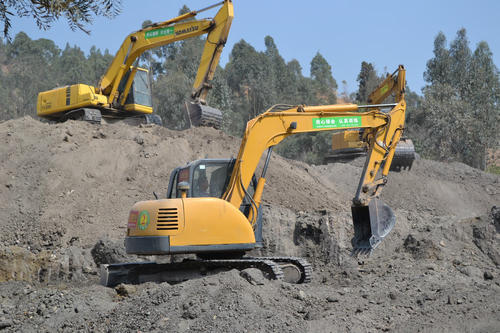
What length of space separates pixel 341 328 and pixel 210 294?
5.24ft

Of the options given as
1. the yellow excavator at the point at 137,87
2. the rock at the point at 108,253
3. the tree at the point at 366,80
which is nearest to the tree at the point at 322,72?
the tree at the point at 366,80

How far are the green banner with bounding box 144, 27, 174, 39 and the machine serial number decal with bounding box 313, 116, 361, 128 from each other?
8876 millimetres

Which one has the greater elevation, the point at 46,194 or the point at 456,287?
the point at 46,194

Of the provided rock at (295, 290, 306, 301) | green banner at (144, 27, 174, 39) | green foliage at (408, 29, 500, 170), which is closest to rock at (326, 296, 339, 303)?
rock at (295, 290, 306, 301)

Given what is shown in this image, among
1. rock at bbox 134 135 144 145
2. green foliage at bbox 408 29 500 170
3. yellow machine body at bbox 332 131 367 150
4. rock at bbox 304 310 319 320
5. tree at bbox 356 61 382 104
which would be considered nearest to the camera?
rock at bbox 304 310 319 320

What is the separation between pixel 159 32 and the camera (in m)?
16.2

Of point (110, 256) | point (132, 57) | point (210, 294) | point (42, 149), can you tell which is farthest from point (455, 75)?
point (210, 294)

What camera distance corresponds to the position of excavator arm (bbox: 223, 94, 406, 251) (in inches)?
306

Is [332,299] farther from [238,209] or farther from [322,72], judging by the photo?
[322,72]

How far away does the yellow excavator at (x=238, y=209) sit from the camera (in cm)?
720

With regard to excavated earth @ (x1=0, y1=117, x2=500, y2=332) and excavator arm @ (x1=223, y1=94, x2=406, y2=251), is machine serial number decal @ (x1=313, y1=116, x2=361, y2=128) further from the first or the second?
excavated earth @ (x1=0, y1=117, x2=500, y2=332)

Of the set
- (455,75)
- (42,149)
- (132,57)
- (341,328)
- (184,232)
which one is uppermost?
(455,75)

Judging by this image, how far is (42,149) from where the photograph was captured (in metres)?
15.8

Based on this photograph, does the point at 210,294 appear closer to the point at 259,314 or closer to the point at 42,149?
the point at 259,314
